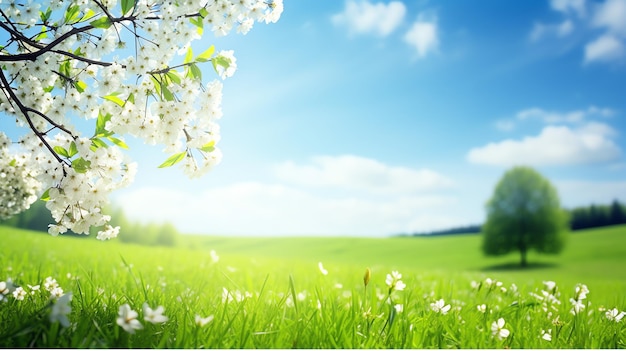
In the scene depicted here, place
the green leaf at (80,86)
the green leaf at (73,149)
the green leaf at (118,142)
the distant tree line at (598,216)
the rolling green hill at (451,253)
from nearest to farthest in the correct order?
1. the green leaf at (73,149)
2. the green leaf at (118,142)
3. the green leaf at (80,86)
4. the rolling green hill at (451,253)
5. the distant tree line at (598,216)

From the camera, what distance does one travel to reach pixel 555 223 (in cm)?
4841

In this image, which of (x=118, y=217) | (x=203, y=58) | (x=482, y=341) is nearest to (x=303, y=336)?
(x=482, y=341)

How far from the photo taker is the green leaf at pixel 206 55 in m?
3.99

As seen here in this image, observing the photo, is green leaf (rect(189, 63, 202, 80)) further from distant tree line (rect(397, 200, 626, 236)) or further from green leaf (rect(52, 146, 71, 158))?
distant tree line (rect(397, 200, 626, 236))

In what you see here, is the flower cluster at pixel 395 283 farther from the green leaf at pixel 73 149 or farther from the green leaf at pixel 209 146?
the green leaf at pixel 73 149

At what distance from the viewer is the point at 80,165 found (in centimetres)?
385

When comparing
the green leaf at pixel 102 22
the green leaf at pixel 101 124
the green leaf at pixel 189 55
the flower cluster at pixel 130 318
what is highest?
the green leaf at pixel 102 22

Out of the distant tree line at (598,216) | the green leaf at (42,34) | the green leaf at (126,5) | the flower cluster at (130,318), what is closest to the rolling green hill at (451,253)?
the distant tree line at (598,216)

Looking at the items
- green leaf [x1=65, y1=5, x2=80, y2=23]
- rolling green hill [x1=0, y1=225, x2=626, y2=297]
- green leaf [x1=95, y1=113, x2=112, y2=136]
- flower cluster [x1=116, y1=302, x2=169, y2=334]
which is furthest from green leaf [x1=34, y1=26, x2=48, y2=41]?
rolling green hill [x1=0, y1=225, x2=626, y2=297]

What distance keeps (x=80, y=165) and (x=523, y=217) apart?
5096 centimetres

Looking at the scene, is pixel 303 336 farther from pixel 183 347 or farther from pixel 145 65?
pixel 145 65

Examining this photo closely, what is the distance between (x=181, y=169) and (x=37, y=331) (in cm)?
174

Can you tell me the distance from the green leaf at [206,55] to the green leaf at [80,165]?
4.11ft

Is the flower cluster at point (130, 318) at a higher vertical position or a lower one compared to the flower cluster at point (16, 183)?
lower
